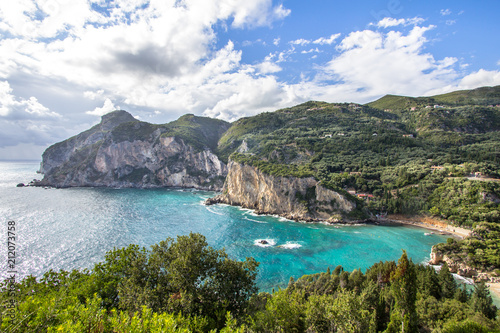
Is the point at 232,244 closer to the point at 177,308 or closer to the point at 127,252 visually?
the point at 127,252

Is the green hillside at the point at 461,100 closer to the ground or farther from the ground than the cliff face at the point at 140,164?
farther from the ground

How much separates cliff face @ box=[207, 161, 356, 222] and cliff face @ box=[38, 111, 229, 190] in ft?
103

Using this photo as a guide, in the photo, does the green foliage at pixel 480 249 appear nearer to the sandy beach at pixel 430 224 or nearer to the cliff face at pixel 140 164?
the sandy beach at pixel 430 224

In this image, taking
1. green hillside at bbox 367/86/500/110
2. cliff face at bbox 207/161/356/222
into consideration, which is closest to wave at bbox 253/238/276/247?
cliff face at bbox 207/161/356/222

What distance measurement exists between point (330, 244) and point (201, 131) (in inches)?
5595

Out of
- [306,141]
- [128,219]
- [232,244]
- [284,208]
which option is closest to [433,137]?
[306,141]

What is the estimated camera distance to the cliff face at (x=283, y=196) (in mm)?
61188

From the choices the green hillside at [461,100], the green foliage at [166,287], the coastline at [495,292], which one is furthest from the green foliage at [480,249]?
the green hillside at [461,100]

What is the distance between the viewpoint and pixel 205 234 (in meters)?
48.1

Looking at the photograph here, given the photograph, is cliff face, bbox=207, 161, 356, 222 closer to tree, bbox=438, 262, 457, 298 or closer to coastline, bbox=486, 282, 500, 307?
coastline, bbox=486, 282, 500, 307

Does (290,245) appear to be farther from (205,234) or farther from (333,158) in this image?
A: (333,158)

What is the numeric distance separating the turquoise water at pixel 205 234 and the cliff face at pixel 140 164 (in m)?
43.9

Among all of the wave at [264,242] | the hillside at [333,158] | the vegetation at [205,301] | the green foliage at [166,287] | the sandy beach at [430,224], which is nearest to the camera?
the vegetation at [205,301]

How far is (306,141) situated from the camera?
98.2 m
